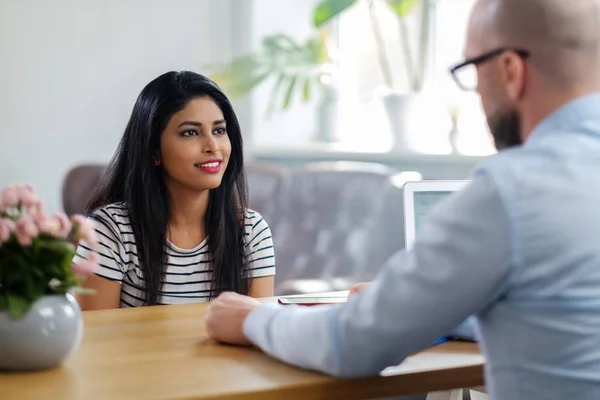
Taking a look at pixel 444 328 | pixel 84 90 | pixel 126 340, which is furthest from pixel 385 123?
pixel 444 328

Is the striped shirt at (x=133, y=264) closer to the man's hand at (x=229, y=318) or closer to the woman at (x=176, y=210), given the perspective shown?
the woman at (x=176, y=210)

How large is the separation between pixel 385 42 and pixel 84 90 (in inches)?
59.3

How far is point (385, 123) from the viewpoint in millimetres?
4387

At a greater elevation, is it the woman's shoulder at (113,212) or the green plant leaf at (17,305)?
the woman's shoulder at (113,212)

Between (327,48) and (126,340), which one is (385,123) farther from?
(126,340)

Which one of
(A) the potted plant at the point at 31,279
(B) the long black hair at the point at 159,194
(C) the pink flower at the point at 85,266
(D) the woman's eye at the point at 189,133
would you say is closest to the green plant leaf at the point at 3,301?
(A) the potted plant at the point at 31,279

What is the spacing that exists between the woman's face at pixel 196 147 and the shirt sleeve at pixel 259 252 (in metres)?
0.19

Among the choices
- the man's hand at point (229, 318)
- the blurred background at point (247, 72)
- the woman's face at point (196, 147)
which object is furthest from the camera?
the blurred background at point (247, 72)

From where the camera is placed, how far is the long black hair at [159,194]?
207cm

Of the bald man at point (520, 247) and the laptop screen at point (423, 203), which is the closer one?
the bald man at point (520, 247)

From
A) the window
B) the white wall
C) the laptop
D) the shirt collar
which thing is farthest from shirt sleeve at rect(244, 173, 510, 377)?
the white wall

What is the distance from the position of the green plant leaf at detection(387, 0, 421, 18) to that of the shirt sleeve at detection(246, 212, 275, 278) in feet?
6.19

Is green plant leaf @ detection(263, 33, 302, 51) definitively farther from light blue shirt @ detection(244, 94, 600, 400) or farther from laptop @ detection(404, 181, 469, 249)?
light blue shirt @ detection(244, 94, 600, 400)

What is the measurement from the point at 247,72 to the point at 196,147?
7.86 feet
